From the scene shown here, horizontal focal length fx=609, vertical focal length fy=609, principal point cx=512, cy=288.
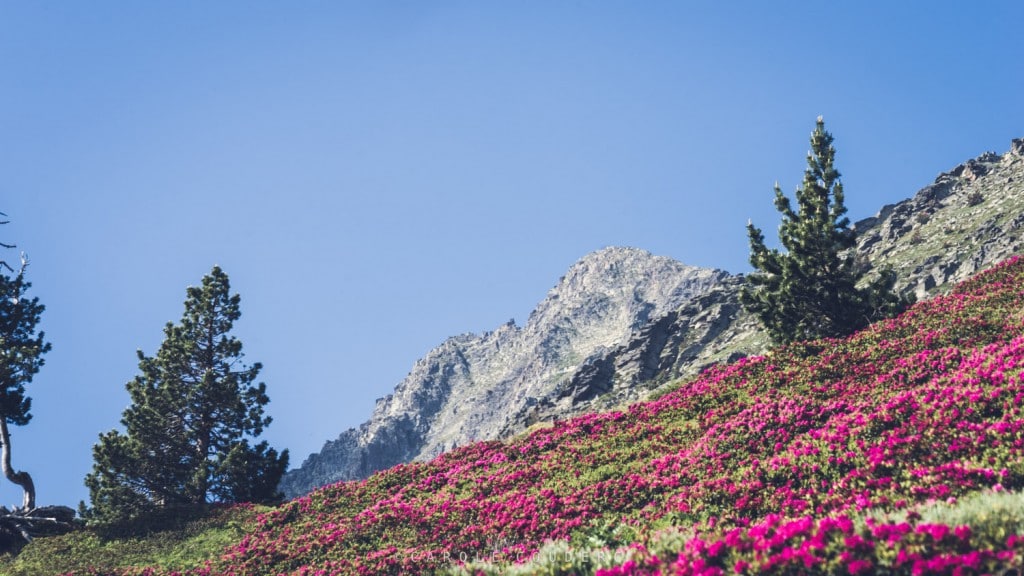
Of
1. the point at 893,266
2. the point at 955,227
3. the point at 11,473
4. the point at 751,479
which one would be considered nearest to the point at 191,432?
the point at 11,473

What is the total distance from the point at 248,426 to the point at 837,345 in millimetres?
34923

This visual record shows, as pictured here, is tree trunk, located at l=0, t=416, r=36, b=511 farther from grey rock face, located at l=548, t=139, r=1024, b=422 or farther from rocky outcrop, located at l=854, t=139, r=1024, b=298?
rocky outcrop, located at l=854, t=139, r=1024, b=298

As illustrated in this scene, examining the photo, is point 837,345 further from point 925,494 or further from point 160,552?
point 160,552

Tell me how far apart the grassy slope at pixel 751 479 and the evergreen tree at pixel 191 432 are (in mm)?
6299

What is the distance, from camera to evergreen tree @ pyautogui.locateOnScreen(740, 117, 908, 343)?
3753cm

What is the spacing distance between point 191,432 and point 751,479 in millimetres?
35922

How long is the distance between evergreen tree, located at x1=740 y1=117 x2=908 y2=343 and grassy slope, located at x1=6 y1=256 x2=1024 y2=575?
8.30m

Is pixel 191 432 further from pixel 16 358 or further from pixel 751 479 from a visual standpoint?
pixel 751 479

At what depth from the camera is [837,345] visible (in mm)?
25234

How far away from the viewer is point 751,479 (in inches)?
583

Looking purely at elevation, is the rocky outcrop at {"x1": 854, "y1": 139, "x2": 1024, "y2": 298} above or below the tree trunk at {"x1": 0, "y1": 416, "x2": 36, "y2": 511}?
above

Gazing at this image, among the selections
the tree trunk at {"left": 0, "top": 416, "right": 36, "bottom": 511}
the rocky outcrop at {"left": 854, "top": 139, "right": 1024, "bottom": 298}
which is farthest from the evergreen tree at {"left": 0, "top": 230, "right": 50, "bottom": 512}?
the rocky outcrop at {"left": 854, "top": 139, "right": 1024, "bottom": 298}

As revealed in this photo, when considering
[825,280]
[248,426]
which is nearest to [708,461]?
[825,280]

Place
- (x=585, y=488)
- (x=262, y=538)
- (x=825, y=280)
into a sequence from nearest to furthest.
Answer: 1. (x=585, y=488)
2. (x=262, y=538)
3. (x=825, y=280)
